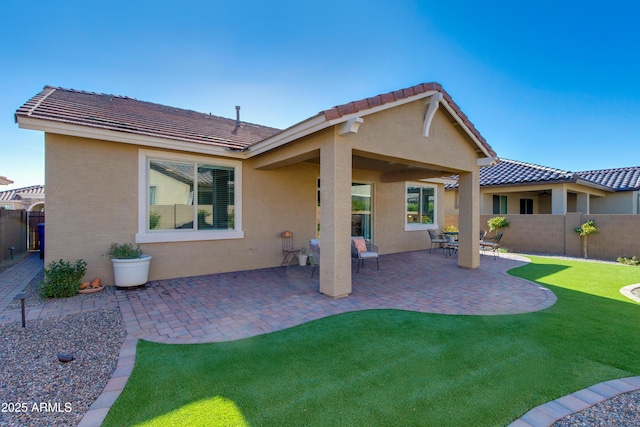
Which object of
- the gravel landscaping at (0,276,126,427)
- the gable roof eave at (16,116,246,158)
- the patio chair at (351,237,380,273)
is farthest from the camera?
the patio chair at (351,237,380,273)

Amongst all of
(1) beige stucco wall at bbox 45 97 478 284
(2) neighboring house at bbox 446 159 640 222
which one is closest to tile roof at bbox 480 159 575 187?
(2) neighboring house at bbox 446 159 640 222

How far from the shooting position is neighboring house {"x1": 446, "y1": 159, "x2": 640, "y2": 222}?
15375 millimetres

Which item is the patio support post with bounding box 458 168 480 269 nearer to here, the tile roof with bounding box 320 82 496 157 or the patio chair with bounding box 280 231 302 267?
the tile roof with bounding box 320 82 496 157

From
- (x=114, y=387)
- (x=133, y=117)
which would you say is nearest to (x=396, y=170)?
(x=133, y=117)

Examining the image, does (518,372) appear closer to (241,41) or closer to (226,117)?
Result: (241,41)

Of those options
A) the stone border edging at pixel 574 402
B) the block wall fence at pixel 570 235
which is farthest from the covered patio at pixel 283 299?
the block wall fence at pixel 570 235

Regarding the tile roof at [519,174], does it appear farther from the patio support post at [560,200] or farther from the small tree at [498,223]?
the small tree at [498,223]

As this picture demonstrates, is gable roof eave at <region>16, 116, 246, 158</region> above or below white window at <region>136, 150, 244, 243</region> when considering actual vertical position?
above

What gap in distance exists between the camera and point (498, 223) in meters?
15.7

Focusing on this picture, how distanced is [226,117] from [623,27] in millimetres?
15124

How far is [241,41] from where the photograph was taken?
10820 millimetres

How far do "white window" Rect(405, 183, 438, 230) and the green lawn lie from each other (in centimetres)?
930

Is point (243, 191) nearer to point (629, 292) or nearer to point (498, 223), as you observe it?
point (629, 292)

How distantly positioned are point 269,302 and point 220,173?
472cm
